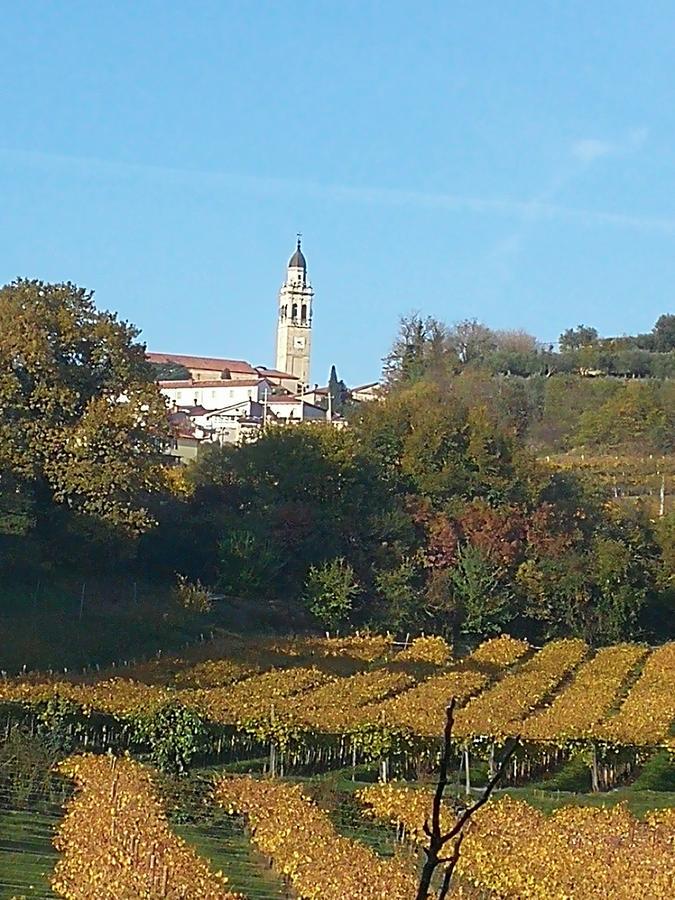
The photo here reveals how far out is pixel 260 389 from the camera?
78312mm

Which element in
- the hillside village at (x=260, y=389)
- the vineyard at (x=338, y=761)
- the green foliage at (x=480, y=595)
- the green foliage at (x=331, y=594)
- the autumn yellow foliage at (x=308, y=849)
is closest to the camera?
the autumn yellow foliage at (x=308, y=849)

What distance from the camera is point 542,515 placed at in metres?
35.8

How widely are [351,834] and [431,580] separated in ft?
71.4

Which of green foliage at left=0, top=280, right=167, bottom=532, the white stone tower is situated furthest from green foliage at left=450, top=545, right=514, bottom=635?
the white stone tower

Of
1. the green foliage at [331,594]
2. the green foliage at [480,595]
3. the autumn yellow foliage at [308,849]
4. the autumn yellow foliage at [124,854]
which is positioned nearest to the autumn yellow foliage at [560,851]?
the autumn yellow foliage at [308,849]

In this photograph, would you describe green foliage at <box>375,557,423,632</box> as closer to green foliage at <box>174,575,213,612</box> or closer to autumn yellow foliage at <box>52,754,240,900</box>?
green foliage at <box>174,575,213,612</box>

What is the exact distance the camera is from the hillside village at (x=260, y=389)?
63562mm

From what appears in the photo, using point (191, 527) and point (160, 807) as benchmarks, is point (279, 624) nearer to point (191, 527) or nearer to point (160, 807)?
point (191, 527)

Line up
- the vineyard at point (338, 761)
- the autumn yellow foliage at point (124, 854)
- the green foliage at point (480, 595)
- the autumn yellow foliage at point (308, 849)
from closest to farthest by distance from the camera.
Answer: the autumn yellow foliage at point (124, 854) < the autumn yellow foliage at point (308, 849) < the vineyard at point (338, 761) < the green foliage at point (480, 595)

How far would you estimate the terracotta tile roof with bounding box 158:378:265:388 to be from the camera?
80.4 metres

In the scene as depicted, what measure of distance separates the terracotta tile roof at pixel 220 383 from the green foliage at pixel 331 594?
47104 mm

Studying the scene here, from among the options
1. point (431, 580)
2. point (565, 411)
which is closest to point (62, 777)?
point (431, 580)

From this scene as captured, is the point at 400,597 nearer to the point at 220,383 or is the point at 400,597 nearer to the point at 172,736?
the point at 172,736

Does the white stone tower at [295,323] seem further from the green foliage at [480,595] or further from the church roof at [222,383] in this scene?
the green foliage at [480,595]
